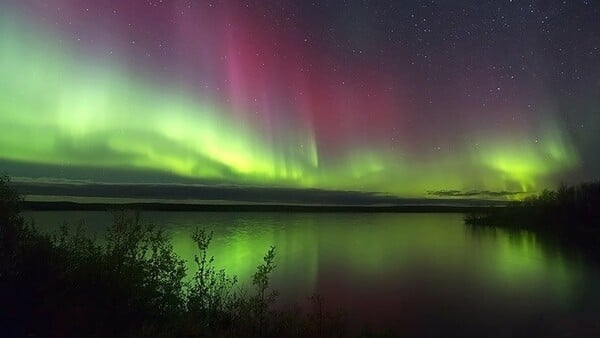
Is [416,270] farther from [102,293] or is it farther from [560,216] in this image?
[560,216]

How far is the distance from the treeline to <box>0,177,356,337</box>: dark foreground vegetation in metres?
93.6

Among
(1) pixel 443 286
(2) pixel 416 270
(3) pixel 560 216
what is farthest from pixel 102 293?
(3) pixel 560 216

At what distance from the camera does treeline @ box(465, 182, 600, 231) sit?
91.1 meters

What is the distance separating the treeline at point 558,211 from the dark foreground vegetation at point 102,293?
93570 millimetres

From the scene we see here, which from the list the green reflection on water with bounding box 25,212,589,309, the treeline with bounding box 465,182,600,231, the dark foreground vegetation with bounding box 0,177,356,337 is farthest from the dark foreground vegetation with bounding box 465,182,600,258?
the dark foreground vegetation with bounding box 0,177,356,337

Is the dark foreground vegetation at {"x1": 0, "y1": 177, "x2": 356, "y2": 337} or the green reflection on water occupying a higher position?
the dark foreground vegetation at {"x1": 0, "y1": 177, "x2": 356, "y2": 337}

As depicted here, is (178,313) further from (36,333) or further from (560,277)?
(560,277)

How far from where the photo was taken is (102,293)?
10227 mm

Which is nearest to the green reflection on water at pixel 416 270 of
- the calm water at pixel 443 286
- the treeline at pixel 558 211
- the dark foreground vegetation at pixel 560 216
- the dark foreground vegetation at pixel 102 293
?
the calm water at pixel 443 286

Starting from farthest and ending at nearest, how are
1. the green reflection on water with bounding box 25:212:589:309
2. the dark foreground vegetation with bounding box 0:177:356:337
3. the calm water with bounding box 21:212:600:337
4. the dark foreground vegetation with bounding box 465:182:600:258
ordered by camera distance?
1. the dark foreground vegetation with bounding box 465:182:600:258
2. the green reflection on water with bounding box 25:212:589:309
3. the calm water with bounding box 21:212:600:337
4. the dark foreground vegetation with bounding box 0:177:356:337

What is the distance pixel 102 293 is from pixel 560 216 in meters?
105

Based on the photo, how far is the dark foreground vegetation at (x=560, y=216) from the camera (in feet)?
279

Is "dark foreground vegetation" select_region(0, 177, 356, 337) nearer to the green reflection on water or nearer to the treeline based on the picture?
the green reflection on water

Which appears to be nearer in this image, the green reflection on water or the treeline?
the green reflection on water
